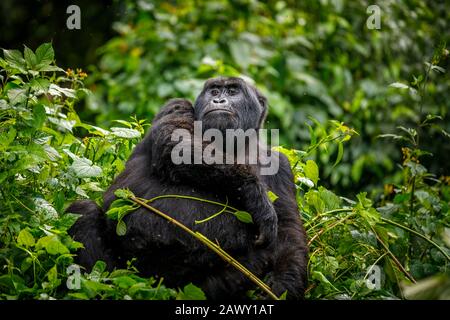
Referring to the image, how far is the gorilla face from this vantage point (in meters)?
4.54

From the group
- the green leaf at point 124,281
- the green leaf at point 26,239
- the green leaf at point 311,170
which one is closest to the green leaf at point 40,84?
the green leaf at point 26,239

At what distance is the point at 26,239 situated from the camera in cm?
345

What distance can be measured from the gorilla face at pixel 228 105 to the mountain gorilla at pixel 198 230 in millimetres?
355

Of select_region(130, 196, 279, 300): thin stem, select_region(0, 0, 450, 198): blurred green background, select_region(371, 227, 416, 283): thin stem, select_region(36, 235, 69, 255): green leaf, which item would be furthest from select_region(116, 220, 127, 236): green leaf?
select_region(0, 0, 450, 198): blurred green background

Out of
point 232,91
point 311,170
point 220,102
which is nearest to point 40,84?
point 220,102

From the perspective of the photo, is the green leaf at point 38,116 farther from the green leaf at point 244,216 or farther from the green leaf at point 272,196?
the green leaf at point 272,196

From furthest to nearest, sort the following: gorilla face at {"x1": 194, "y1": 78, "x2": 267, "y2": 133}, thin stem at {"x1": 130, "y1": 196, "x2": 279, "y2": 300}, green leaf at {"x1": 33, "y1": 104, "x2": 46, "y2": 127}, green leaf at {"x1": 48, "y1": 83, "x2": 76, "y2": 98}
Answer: gorilla face at {"x1": 194, "y1": 78, "x2": 267, "y2": 133}
green leaf at {"x1": 48, "y1": 83, "x2": 76, "y2": 98}
green leaf at {"x1": 33, "y1": 104, "x2": 46, "y2": 127}
thin stem at {"x1": 130, "y1": 196, "x2": 279, "y2": 300}

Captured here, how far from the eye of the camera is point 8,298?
131 inches

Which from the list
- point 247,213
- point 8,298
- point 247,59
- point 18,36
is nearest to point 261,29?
point 247,59

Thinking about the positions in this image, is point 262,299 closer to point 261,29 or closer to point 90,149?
point 90,149

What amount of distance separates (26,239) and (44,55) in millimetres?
1046

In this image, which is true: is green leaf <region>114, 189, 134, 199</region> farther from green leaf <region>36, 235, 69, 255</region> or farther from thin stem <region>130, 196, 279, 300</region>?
green leaf <region>36, 235, 69, 255</region>

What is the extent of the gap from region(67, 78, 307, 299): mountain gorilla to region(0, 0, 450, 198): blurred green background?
4.84 m

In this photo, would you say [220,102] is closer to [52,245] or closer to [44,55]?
[44,55]
